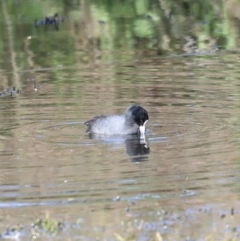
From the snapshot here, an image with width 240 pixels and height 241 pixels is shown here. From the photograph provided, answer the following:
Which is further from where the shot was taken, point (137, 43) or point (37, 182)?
point (137, 43)

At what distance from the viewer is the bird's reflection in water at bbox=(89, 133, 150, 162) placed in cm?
1055

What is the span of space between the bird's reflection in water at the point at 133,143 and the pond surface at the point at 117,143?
2 centimetres

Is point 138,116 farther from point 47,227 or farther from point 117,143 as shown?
point 47,227

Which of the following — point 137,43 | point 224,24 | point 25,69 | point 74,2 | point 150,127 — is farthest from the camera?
point 74,2

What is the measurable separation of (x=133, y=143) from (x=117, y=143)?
0.21m

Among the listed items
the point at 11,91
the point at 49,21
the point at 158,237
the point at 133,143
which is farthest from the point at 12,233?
the point at 49,21

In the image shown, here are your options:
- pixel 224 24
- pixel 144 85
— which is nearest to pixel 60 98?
pixel 144 85

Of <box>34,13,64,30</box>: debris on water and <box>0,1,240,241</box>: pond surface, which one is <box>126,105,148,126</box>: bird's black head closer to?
<box>0,1,240,241</box>: pond surface

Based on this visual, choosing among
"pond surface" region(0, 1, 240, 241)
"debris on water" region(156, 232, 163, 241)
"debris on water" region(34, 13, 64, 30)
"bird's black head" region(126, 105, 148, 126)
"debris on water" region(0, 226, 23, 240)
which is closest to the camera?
"debris on water" region(156, 232, 163, 241)

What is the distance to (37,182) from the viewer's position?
30.7 ft

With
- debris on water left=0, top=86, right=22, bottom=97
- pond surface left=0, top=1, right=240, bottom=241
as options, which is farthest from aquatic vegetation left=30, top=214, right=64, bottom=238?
debris on water left=0, top=86, right=22, bottom=97

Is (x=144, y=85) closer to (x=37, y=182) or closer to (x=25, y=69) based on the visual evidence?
(x=25, y=69)

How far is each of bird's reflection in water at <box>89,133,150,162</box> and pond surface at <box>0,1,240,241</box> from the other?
19 millimetres

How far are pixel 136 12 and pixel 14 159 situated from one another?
1188 cm
